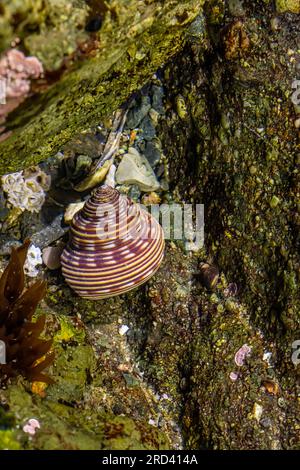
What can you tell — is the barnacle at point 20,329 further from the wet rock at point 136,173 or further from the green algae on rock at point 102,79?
the wet rock at point 136,173

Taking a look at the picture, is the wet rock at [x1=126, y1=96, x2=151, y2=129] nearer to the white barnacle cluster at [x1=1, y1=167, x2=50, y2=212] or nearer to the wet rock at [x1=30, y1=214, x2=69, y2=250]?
the white barnacle cluster at [x1=1, y1=167, x2=50, y2=212]

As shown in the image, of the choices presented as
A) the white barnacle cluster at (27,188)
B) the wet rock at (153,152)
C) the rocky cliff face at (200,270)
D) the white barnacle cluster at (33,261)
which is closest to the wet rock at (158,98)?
the rocky cliff face at (200,270)

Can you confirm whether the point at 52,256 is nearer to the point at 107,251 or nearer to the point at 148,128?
the point at 107,251

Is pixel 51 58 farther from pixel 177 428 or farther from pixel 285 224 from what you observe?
pixel 177 428

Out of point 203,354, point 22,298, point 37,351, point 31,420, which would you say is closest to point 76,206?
point 22,298

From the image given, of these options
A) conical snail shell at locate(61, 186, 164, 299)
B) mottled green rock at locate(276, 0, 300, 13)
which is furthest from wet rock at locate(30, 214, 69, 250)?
mottled green rock at locate(276, 0, 300, 13)

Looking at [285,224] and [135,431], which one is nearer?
[135,431]

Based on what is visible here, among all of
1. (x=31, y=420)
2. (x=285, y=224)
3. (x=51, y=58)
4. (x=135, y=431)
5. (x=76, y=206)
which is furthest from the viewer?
(x=76, y=206)
